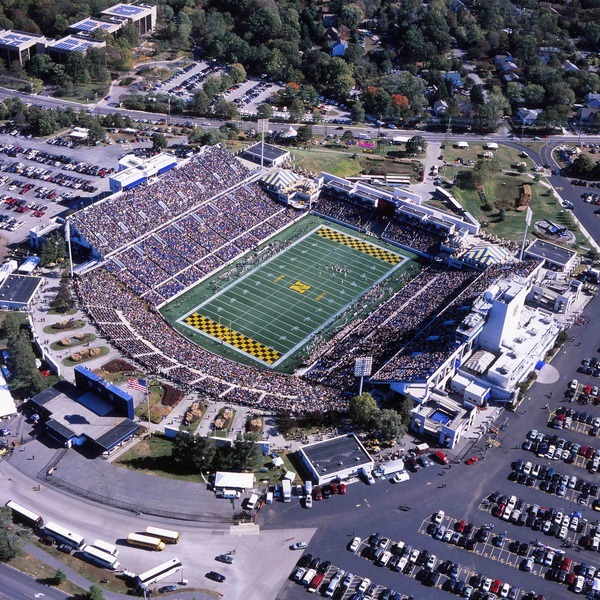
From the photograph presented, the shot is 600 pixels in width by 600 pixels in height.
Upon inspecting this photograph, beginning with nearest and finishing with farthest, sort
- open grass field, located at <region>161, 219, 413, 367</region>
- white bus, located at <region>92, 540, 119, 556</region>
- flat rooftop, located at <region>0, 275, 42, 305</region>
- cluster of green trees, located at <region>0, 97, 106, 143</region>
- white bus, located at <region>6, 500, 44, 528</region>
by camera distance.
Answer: white bus, located at <region>92, 540, 119, 556</region> < white bus, located at <region>6, 500, 44, 528</region> < flat rooftop, located at <region>0, 275, 42, 305</region> < open grass field, located at <region>161, 219, 413, 367</region> < cluster of green trees, located at <region>0, 97, 106, 143</region>

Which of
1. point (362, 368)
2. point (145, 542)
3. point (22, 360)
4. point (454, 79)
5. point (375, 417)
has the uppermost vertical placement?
point (454, 79)

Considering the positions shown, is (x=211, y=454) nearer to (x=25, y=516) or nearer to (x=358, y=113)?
(x=25, y=516)

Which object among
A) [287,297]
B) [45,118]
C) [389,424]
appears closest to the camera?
[389,424]

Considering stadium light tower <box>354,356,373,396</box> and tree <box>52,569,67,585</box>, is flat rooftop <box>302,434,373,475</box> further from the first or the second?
tree <box>52,569,67,585</box>

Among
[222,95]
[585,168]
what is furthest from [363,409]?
[222,95]

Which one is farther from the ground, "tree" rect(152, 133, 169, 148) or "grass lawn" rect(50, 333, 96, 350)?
"tree" rect(152, 133, 169, 148)

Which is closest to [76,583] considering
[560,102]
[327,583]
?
[327,583]

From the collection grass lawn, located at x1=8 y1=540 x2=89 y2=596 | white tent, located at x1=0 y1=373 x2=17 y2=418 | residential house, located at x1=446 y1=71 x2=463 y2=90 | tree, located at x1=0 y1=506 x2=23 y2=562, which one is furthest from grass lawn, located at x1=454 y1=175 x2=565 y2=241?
tree, located at x1=0 y1=506 x2=23 y2=562
